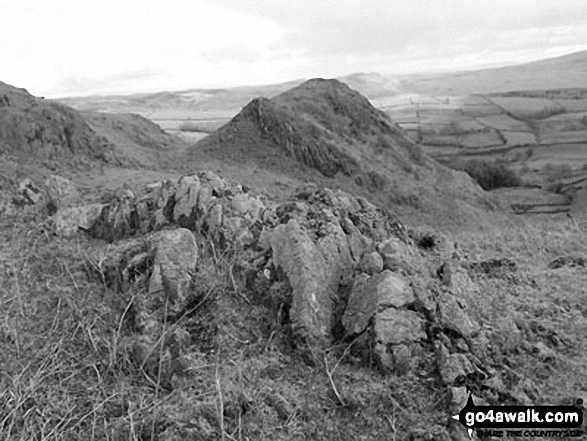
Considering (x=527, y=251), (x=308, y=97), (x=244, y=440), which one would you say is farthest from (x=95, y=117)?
(x=244, y=440)

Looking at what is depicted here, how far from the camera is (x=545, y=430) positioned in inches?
163

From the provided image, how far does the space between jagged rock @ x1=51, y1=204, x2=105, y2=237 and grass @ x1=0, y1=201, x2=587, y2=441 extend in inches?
25.4

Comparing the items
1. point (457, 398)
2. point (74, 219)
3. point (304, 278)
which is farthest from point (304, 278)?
point (74, 219)

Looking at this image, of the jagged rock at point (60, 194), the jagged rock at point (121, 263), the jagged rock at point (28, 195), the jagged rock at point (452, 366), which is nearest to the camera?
the jagged rock at point (452, 366)

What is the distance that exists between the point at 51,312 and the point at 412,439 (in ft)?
9.42

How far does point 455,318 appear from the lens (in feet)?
16.0

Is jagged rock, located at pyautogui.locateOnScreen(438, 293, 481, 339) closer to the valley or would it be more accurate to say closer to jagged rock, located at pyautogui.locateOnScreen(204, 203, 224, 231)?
the valley

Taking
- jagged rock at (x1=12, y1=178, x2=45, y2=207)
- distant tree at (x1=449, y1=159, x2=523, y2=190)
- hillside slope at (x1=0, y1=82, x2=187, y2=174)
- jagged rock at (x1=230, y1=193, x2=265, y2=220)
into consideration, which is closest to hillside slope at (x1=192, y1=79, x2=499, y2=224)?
hillside slope at (x1=0, y1=82, x2=187, y2=174)

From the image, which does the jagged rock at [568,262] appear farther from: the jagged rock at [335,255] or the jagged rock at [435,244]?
the jagged rock at [335,255]

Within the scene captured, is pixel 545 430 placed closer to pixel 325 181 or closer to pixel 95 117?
pixel 325 181

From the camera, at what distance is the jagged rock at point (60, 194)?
7904mm

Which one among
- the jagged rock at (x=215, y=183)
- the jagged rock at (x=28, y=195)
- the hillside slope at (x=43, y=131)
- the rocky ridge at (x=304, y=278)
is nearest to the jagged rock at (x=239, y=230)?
the rocky ridge at (x=304, y=278)

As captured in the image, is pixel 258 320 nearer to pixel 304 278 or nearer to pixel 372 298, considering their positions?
pixel 304 278

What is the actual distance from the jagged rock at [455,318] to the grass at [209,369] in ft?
0.64
